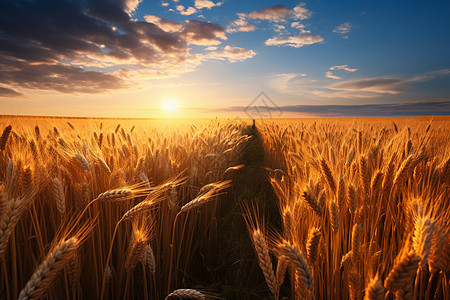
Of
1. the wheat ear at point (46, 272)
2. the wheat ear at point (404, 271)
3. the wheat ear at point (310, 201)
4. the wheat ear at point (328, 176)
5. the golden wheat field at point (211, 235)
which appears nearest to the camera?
the wheat ear at point (404, 271)

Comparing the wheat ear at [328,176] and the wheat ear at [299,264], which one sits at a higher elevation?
the wheat ear at [328,176]

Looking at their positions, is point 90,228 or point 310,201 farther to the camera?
point 310,201

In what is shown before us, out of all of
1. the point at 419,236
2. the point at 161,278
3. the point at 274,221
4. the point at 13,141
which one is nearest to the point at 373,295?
the point at 419,236

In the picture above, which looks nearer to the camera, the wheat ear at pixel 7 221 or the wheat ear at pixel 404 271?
the wheat ear at pixel 404 271

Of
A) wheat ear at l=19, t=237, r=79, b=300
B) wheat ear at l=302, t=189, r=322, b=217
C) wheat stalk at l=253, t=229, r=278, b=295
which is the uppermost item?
wheat ear at l=302, t=189, r=322, b=217

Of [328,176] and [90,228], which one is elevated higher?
[328,176]

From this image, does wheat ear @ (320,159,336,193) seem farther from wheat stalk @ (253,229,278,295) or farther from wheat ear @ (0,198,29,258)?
wheat ear @ (0,198,29,258)

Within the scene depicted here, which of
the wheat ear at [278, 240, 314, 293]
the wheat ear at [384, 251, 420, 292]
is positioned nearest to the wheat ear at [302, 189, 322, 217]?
the wheat ear at [278, 240, 314, 293]

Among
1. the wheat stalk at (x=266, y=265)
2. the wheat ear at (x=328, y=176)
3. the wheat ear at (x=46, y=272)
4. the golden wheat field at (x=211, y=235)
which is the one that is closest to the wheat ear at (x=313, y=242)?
the golden wheat field at (x=211, y=235)

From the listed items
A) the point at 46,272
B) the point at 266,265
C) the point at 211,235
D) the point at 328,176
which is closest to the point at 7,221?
the point at 46,272

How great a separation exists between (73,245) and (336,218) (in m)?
1.02

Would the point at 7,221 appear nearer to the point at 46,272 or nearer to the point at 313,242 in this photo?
the point at 46,272

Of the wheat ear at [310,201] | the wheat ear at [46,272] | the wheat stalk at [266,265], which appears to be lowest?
the wheat stalk at [266,265]

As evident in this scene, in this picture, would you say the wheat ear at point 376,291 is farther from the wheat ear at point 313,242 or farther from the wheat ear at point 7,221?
the wheat ear at point 7,221
